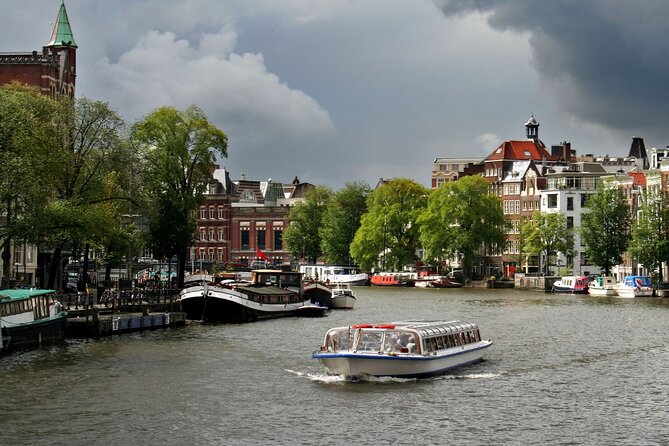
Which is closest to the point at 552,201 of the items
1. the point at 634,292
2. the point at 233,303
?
the point at 634,292

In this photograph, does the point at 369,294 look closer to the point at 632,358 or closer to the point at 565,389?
the point at 632,358

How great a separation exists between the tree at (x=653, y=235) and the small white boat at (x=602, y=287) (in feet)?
16.4

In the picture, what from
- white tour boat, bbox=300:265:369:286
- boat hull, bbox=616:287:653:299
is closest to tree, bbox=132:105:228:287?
boat hull, bbox=616:287:653:299

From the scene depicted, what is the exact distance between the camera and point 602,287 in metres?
156

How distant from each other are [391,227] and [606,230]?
38.2 metres

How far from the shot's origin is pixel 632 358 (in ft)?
237

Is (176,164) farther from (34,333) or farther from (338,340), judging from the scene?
(338,340)

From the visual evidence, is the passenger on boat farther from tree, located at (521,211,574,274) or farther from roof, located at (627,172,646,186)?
roof, located at (627,172,646,186)

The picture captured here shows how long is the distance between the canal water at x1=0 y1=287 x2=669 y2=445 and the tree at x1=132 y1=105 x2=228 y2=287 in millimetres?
34315

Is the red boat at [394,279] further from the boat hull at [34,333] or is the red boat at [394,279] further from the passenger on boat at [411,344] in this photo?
the passenger on boat at [411,344]

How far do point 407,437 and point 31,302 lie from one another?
3207cm

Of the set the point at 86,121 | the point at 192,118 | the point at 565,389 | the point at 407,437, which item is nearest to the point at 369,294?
the point at 192,118

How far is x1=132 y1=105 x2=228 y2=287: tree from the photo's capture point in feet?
387

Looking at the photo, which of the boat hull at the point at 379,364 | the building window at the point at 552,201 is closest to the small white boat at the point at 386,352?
the boat hull at the point at 379,364
